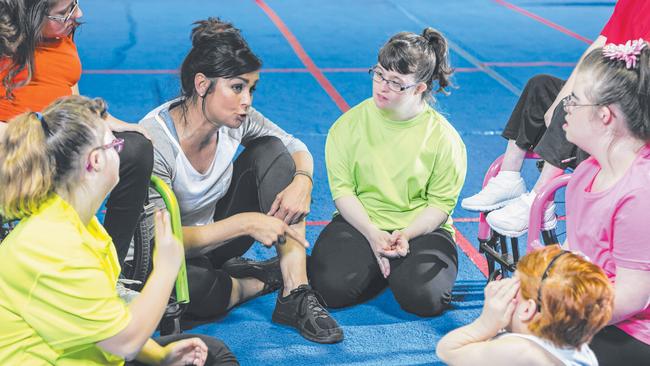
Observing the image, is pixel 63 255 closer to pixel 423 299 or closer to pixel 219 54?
pixel 219 54

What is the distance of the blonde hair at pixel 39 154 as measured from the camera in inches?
82.6

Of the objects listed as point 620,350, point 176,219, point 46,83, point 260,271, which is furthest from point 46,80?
point 620,350

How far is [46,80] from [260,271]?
4.16 feet

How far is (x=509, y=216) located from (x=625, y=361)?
3.29 feet

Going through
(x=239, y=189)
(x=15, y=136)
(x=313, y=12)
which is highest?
(x=15, y=136)

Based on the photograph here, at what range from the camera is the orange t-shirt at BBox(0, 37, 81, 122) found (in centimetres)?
324

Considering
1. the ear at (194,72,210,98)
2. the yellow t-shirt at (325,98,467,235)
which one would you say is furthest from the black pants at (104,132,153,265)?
the yellow t-shirt at (325,98,467,235)

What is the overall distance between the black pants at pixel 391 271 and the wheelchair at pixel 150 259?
2.31 ft

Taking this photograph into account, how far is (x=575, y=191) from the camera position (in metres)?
2.74

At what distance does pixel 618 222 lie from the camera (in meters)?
2.50

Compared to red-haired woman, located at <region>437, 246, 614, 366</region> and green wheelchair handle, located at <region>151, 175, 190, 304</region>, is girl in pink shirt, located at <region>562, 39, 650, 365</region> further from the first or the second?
green wheelchair handle, located at <region>151, 175, 190, 304</region>

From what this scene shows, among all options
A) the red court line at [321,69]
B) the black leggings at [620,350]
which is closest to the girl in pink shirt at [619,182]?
the black leggings at [620,350]

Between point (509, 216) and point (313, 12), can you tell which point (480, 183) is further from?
point (313, 12)

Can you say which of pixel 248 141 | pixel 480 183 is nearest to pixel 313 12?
pixel 480 183
